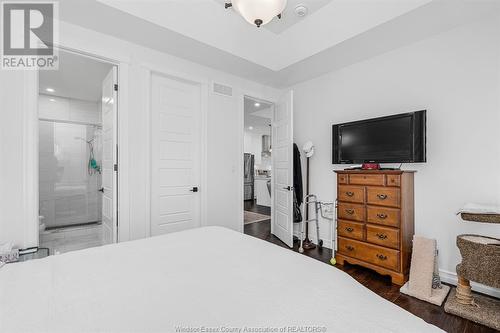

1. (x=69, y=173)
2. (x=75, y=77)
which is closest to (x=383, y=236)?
(x=75, y=77)

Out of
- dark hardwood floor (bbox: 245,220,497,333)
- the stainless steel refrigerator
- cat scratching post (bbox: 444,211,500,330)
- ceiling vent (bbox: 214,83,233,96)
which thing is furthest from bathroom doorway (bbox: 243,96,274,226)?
cat scratching post (bbox: 444,211,500,330)

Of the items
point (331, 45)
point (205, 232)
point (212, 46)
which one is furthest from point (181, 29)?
point (205, 232)

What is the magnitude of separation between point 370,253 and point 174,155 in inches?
102

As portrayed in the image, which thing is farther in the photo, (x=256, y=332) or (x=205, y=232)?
(x=205, y=232)

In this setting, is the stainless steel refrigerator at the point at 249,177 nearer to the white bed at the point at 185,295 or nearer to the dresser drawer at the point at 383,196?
the dresser drawer at the point at 383,196

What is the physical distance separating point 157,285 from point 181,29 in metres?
2.48

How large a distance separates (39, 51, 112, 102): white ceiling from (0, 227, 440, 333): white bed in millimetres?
2743

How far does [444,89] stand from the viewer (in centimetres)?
247

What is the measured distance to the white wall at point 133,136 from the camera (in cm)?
204

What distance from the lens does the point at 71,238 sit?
13.1ft

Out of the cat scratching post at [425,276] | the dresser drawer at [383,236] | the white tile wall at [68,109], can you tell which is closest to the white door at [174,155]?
the dresser drawer at [383,236]

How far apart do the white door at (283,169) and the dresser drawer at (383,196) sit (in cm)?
113

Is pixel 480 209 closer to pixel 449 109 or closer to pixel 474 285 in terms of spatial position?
pixel 474 285

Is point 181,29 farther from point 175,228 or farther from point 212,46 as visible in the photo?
point 175,228
